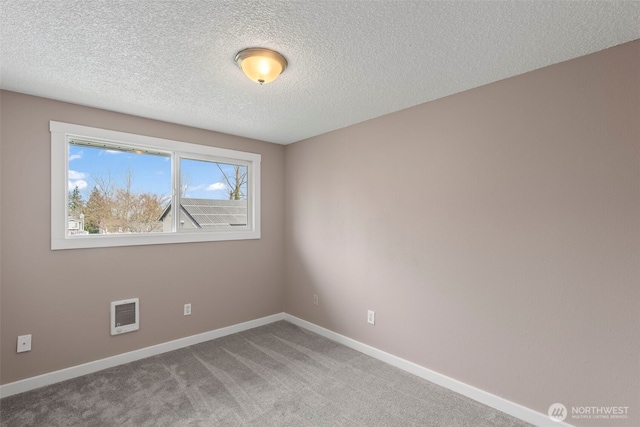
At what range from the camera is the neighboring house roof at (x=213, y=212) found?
3.38 m

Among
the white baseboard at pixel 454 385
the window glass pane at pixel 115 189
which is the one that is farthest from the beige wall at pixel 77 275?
the white baseboard at pixel 454 385

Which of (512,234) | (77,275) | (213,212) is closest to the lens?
(512,234)

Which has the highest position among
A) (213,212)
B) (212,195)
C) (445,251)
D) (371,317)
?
(212,195)

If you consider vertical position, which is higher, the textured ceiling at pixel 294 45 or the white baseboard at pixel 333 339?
the textured ceiling at pixel 294 45

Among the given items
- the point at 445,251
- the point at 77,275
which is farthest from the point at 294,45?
the point at 77,275

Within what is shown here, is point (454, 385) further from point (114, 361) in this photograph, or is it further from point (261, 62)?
point (114, 361)

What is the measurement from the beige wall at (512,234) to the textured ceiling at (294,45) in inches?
10.7

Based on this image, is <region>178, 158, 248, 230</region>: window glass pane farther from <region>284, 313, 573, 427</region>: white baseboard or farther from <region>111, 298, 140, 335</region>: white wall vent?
<region>284, 313, 573, 427</region>: white baseboard

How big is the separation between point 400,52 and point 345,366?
103 inches

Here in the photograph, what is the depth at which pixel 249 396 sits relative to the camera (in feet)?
7.63

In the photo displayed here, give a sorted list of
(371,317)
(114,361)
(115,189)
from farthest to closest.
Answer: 1. (371,317)
2. (115,189)
3. (114,361)

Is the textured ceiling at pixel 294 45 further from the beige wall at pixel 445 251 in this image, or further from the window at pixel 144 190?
the window at pixel 144 190

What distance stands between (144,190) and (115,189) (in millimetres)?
250

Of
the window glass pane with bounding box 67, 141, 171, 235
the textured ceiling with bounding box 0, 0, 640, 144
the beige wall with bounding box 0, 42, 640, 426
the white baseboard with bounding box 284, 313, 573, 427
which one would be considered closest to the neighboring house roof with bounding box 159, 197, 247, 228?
the window glass pane with bounding box 67, 141, 171, 235
